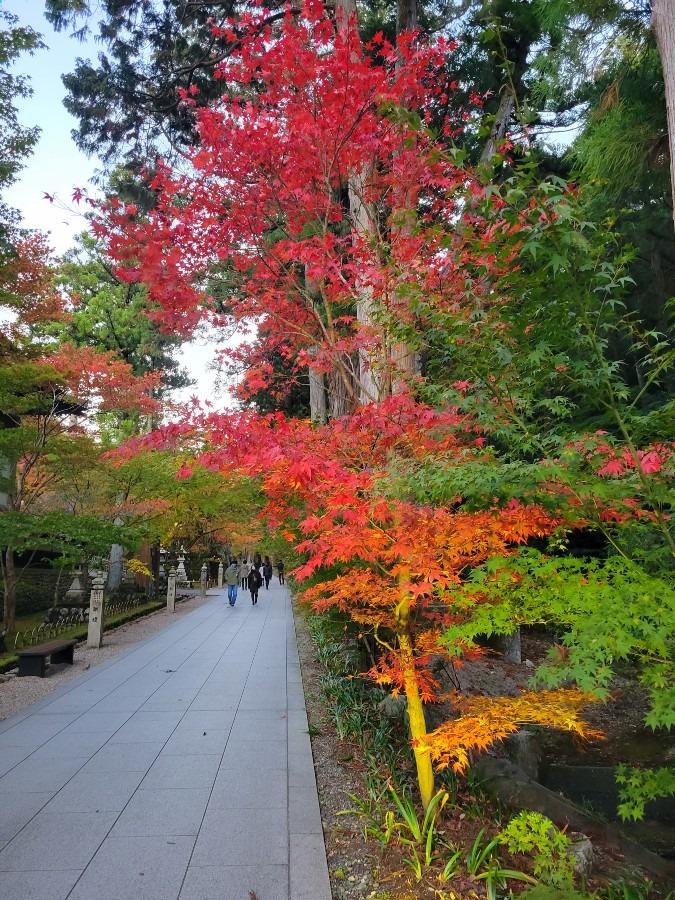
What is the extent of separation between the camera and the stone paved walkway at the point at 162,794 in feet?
10.7

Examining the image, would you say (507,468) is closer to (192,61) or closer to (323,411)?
(323,411)

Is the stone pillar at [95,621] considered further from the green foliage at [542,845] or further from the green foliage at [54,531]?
the green foliage at [542,845]

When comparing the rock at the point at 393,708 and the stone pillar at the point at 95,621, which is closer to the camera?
the rock at the point at 393,708

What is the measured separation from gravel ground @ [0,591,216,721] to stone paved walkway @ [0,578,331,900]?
33 cm

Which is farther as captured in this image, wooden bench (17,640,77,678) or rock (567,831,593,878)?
wooden bench (17,640,77,678)

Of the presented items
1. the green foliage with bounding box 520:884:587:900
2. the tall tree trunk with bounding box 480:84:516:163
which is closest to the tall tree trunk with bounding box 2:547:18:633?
the green foliage with bounding box 520:884:587:900

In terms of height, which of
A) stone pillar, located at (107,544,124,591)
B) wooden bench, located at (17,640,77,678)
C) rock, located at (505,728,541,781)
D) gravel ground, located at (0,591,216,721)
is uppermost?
stone pillar, located at (107,544,124,591)

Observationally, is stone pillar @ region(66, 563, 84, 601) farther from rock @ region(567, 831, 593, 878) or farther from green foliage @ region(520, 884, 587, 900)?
green foliage @ region(520, 884, 587, 900)

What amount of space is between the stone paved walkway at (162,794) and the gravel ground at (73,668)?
33cm

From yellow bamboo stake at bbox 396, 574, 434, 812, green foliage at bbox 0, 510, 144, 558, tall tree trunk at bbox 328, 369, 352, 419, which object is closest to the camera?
yellow bamboo stake at bbox 396, 574, 434, 812

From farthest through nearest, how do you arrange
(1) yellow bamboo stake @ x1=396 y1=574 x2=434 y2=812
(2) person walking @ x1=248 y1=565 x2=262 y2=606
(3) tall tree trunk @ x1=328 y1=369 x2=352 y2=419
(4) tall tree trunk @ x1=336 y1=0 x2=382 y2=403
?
1. (2) person walking @ x1=248 y1=565 x2=262 y2=606
2. (3) tall tree trunk @ x1=328 y1=369 x2=352 y2=419
3. (4) tall tree trunk @ x1=336 y1=0 x2=382 y2=403
4. (1) yellow bamboo stake @ x1=396 y1=574 x2=434 y2=812

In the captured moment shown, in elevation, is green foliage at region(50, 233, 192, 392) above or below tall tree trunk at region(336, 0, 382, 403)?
above

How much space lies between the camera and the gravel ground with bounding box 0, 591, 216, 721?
23.5 feet

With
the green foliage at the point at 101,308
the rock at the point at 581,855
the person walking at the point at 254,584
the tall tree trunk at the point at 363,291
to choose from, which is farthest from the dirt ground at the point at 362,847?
the green foliage at the point at 101,308
